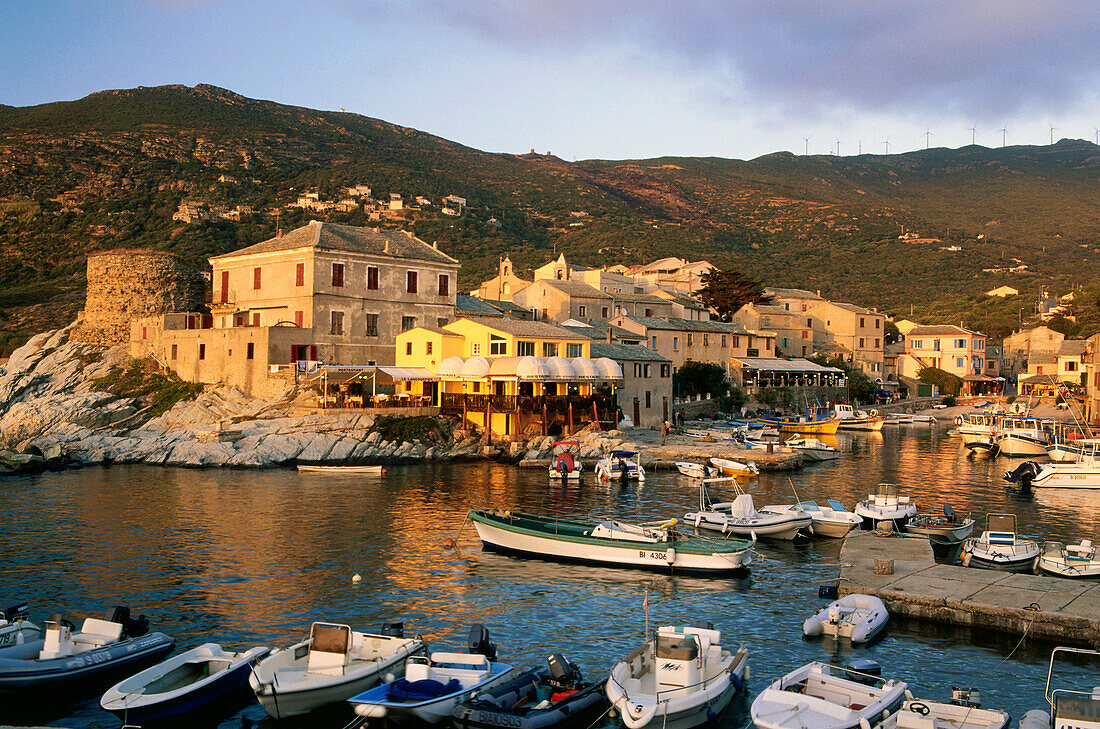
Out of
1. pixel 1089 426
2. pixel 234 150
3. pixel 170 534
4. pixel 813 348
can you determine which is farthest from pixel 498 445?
pixel 234 150

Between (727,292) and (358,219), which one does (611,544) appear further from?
(358,219)

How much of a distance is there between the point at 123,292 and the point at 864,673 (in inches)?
2631

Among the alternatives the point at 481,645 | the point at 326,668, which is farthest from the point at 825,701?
the point at 326,668

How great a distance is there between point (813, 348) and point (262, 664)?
99.0 meters

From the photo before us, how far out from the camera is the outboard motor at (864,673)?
17425 mm

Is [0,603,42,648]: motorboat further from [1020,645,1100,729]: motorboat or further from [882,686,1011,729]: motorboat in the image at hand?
[1020,645,1100,729]: motorboat

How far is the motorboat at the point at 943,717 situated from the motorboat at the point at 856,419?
238 feet

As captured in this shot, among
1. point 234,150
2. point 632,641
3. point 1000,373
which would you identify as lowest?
point 632,641

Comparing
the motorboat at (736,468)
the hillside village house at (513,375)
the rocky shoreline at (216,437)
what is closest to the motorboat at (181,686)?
the rocky shoreline at (216,437)

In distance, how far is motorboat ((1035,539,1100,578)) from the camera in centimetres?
2759

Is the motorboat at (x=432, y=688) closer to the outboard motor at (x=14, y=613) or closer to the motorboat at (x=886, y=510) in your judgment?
the outboard motor at (x=14, y=613)

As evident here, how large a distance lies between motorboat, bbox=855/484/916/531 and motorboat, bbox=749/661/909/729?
19.9 metres

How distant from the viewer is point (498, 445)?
191ft

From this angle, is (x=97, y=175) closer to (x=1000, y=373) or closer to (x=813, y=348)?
(x=813, y=348)
